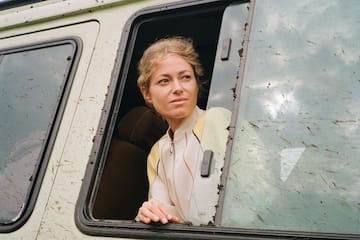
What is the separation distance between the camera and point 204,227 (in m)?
1.36

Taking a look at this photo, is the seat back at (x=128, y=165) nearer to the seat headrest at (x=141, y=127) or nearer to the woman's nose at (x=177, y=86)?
the seat headrest at (x=141, y=127)

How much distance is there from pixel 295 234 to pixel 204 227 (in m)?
0.27

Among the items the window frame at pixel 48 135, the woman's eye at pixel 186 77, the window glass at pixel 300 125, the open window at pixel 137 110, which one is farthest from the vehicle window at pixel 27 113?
the window glass at pixel 300 125

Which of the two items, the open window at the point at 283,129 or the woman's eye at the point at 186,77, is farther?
the woman's eye at the point at 186,77

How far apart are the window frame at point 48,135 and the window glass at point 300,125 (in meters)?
0.79

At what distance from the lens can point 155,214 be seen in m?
1.47

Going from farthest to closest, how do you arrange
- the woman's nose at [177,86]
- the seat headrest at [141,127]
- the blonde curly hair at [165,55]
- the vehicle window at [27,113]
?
the seat headrest at [141,127]
the blonde curly hair at [165,55]
the woman's nose at [177,86]
the vehicle window at [27,113]

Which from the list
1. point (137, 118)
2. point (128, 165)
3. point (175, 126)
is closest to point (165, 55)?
point (175, 126)

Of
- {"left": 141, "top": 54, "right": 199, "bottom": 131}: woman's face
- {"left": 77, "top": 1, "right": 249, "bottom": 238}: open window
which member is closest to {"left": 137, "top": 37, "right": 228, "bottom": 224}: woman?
{"left": 141, "top": 54, "right": 199, "bottom": 131}: woman's face

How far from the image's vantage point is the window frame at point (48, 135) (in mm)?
1743

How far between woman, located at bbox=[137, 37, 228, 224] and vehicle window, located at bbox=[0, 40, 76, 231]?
38cm

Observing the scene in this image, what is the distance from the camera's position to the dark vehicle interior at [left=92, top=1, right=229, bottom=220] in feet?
6.46

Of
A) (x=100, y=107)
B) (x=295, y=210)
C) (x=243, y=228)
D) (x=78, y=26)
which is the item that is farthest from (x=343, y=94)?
(x=78, y=26)

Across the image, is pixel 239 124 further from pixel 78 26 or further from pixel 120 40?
pixel 78 26
